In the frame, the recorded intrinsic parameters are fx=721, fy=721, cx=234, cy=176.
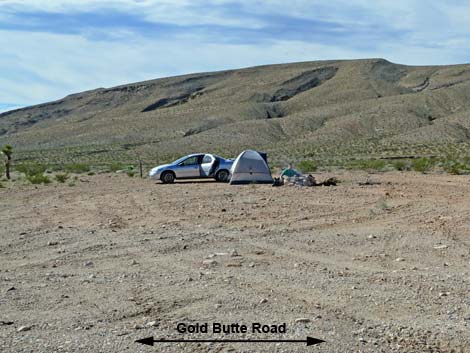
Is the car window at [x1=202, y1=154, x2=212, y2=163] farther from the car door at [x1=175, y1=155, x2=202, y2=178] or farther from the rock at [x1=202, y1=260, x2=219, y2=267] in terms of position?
the rock at [x1=202, y1=260, x2=219, y2=267]

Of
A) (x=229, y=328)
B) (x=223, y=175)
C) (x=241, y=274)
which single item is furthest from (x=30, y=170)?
(x=229, y=328)

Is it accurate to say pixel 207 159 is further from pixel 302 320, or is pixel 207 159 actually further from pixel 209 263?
pixel 302 320

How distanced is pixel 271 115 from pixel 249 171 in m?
86.4

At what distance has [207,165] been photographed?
92.8 feet

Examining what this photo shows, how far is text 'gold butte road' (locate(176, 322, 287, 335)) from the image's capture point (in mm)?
7293

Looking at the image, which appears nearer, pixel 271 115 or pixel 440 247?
pixel 440 247

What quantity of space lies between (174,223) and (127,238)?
7.14 ft

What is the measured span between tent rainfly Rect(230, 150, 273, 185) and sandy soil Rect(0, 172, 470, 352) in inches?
278

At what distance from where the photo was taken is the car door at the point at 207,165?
28.1 meters

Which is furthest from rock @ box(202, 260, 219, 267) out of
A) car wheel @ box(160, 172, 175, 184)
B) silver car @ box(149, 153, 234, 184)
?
car wheel @ box(160, 172, 175, 184)

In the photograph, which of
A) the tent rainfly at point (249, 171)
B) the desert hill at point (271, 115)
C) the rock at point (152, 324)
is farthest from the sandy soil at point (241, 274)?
the desert hill at point (271, 115)

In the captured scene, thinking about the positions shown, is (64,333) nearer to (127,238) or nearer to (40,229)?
(127,238)

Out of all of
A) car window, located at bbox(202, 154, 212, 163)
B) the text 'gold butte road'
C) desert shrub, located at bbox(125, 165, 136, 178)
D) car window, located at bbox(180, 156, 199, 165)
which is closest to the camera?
the text 'gold butte road'

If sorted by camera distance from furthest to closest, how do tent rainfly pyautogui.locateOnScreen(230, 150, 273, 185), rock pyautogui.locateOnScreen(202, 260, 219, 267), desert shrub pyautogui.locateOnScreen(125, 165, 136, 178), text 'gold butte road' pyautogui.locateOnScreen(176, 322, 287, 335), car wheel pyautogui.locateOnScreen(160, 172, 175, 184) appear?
desert shrub pyautogui.locateOnScreen(125, 165, 136, 178)
car wheel pyautogui.locateOnScreen(160, 172, 175, 184)
tent rainfly pyautogui.locateOnScreen(230, 150, 273, 185)
rock pyautogui.locateOnScreen(202, 260, 219, 267)
text 'gold butte road' pyautogui.locateOnScreen(176, 322, 287, 335)
